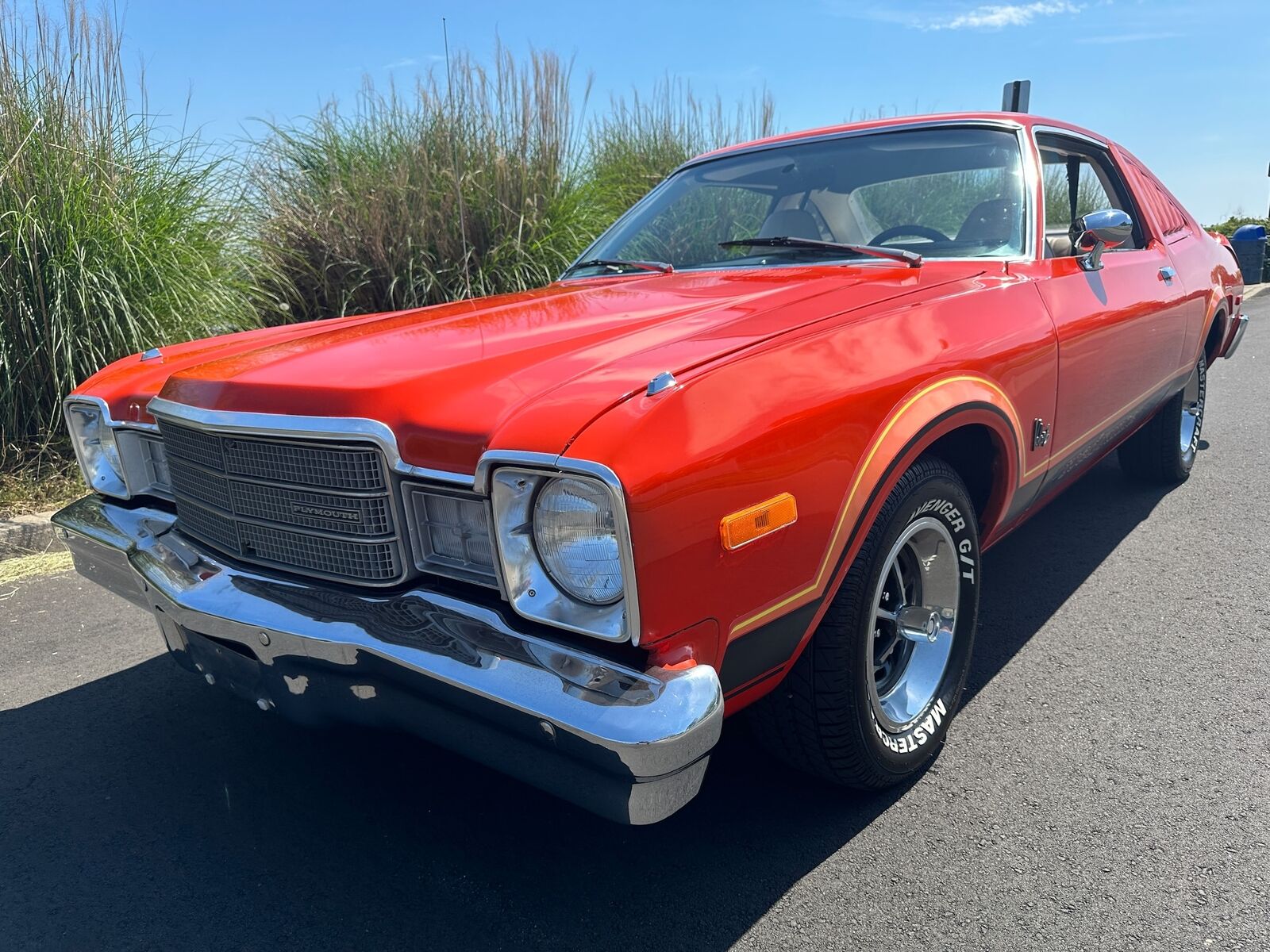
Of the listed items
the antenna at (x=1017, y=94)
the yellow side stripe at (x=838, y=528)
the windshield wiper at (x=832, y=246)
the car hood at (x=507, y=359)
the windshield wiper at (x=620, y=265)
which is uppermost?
the antenna at (x=1017, y=94)

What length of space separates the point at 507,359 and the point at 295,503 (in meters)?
0.54

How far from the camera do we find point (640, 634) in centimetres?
154

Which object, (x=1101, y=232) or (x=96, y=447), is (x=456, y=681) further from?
(x=1101, y=232)

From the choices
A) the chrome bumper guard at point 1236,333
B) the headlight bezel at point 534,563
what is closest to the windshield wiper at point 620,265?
the headlight bezel at point 534,563

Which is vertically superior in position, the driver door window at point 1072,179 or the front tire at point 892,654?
the driver door window at point 1072,179

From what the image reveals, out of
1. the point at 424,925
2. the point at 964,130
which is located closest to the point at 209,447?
the point at 424,925

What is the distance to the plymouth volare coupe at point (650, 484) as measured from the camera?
1.58 m

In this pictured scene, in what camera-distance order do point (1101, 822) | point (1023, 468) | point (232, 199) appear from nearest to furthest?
point (1101, 822)
point (1023, 468)
point (232, 199)

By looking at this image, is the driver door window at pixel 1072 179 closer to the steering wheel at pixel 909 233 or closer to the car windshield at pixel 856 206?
the car windshield at pixel 856 206

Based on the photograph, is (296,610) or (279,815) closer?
(296,610)

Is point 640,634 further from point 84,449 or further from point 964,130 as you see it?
point 964,130

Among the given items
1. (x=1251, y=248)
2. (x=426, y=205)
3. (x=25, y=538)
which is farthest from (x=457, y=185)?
(x=1251, y=248)

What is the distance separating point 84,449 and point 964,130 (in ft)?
9.50

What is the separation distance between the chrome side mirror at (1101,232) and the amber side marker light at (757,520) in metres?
1.87
